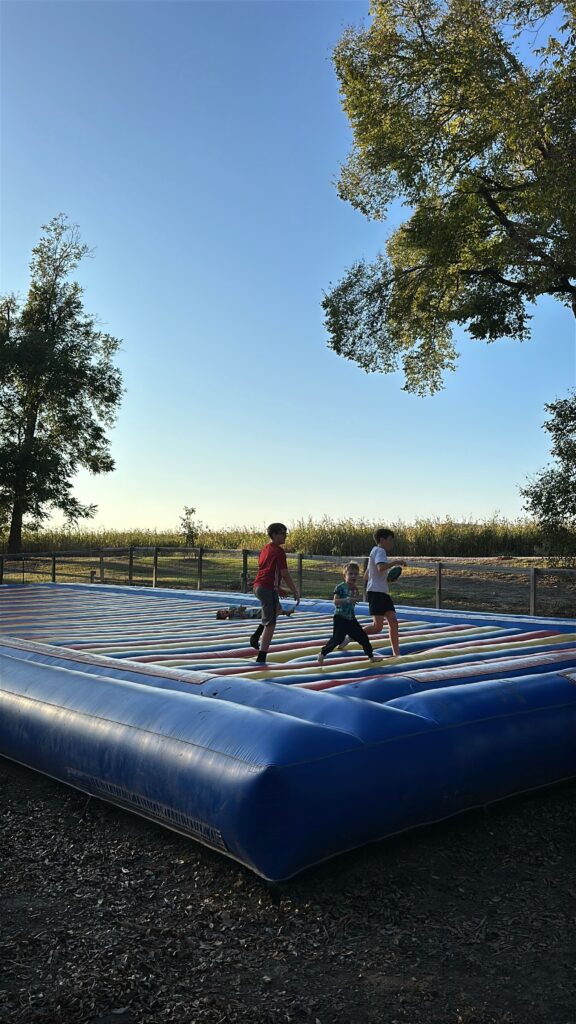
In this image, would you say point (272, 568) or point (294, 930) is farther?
point (272, 568)

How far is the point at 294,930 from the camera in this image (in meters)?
3.00

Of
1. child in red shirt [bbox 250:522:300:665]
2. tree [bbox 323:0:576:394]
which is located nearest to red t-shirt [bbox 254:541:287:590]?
child in red shirt [bbox 250:522:300:665]

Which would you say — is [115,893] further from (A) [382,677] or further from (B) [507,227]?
(B) [507,227]

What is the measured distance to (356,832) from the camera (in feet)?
11.0

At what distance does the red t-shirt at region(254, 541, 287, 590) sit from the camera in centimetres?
544

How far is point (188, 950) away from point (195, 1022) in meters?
0.40

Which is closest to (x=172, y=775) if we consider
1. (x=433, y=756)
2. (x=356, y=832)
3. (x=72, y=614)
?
(x=356, y=832)

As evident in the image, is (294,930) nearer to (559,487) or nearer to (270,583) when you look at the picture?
(270,583)

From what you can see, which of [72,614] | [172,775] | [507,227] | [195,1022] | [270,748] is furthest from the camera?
[507,227]

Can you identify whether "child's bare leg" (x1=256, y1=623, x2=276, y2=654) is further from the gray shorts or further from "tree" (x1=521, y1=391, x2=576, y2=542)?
"tree" (x1=521, y1=391, x2=576, y2=542)

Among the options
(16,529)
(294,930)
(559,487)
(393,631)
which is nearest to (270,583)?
(393,631)

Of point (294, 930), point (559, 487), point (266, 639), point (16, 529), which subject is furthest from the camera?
point (16, 529)

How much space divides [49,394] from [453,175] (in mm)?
14209

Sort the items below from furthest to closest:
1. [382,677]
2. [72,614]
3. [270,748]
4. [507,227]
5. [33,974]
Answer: [507,227], [72,614], [382,677], [270,748], [33,974]
